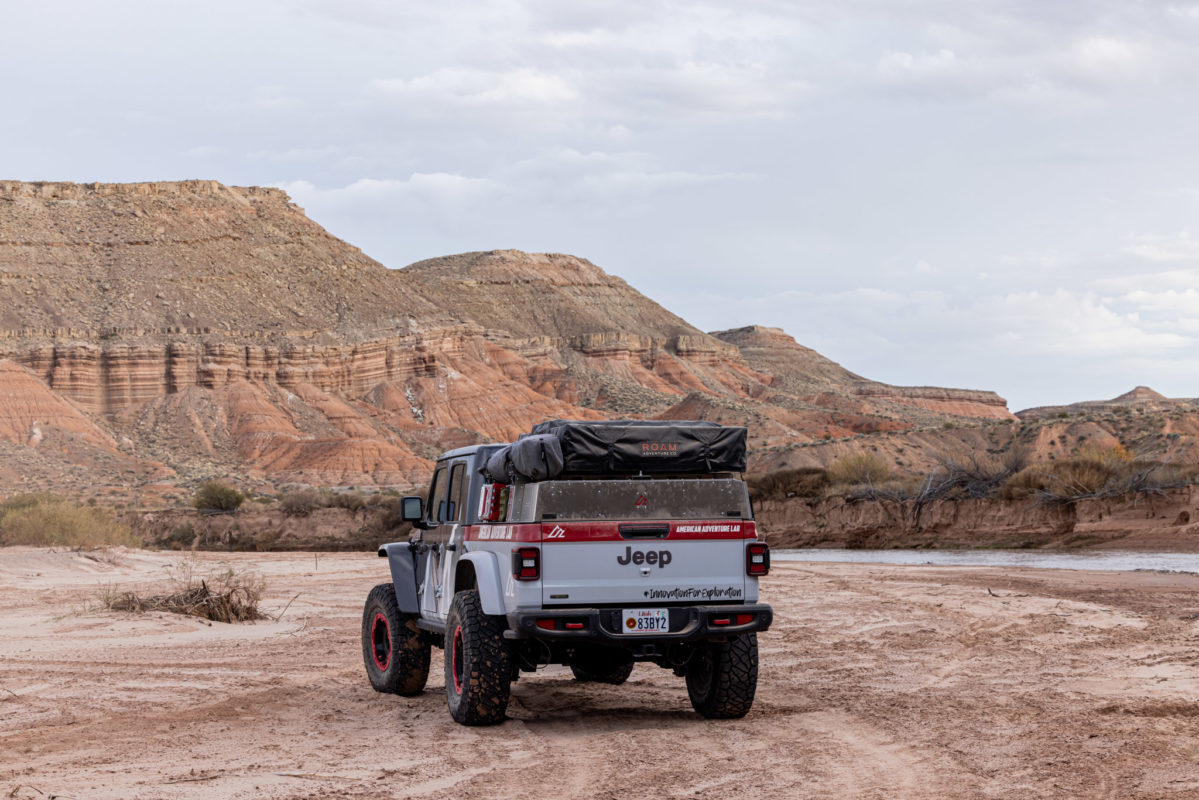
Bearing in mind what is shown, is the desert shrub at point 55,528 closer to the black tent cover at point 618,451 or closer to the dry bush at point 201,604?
the dry bush at point 201,604

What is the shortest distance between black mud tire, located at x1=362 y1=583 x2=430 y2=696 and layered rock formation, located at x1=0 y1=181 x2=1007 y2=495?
63188 mm

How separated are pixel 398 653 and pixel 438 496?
1486mm

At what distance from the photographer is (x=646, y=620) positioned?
911 centimetres

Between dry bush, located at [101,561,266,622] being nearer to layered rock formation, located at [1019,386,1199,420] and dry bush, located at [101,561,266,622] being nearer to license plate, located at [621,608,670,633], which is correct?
license plate, located at [621,608,670,633]

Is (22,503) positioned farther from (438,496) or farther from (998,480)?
(438,496)

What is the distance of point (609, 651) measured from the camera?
9539 millimetres

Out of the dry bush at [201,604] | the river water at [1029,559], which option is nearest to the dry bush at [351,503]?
the river water at [1029,559]

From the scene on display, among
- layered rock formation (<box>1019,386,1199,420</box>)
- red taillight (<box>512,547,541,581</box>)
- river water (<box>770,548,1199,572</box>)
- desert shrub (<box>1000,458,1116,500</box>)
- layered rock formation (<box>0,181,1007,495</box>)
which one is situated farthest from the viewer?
layered rock formation (<box>1019,386,1199,420</box>)

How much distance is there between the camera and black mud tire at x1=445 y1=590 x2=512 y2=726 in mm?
9234

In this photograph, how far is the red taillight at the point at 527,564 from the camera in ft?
29.2

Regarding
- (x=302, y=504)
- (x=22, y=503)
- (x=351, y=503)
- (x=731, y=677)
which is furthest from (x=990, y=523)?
(x=22, y=503)

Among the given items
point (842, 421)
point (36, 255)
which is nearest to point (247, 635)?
point (36, 255)

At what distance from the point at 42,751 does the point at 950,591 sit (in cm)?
1700

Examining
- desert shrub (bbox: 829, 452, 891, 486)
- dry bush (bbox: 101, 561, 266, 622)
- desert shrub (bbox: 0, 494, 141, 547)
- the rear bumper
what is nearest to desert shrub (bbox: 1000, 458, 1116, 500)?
desert shrub (bbox: 829, 452, 891, 486)
